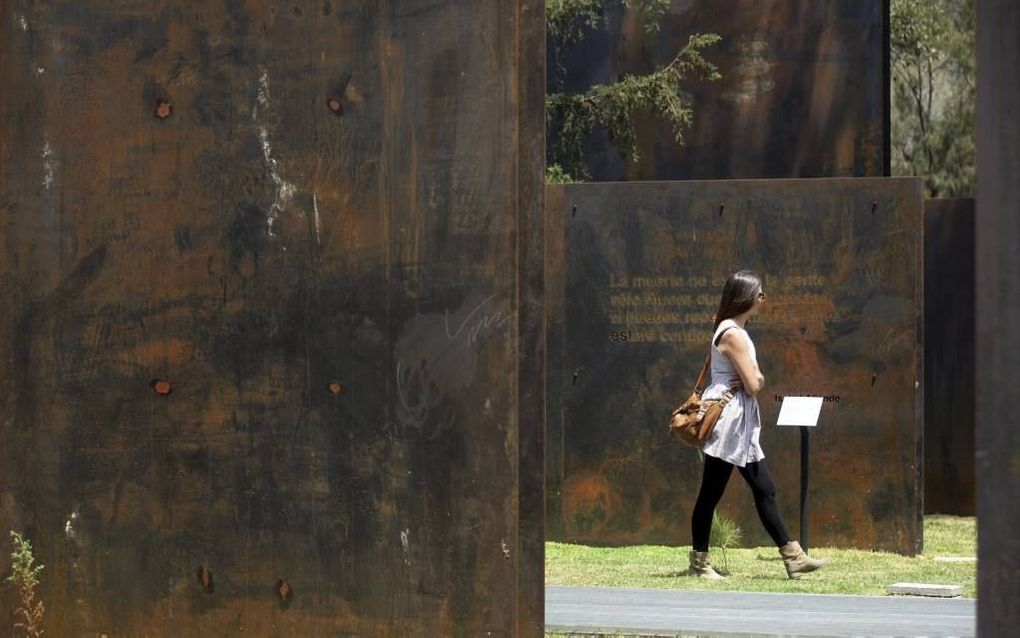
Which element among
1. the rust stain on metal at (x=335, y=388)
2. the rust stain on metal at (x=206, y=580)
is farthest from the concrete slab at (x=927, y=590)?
the rust stain on metal at (x=206, y=580)

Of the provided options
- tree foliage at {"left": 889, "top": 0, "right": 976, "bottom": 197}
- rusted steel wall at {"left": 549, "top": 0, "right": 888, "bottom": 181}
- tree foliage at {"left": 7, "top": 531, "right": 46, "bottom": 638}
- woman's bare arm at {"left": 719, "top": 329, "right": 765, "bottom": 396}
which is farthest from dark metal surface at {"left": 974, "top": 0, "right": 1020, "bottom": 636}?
tree foliage at {"left": 889, "top": 0, "right": 976, "bottom": 197}

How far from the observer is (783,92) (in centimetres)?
1538

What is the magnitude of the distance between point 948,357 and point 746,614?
22.9ft

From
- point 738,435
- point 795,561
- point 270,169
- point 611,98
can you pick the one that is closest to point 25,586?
point 270,169

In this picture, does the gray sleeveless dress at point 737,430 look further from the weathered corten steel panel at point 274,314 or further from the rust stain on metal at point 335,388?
the rust stain on metal at point 335,388

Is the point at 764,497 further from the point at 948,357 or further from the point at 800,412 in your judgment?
Result: the point at 948,357

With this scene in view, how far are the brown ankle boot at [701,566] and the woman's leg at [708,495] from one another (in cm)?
3

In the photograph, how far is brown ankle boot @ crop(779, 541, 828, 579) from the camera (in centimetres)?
941

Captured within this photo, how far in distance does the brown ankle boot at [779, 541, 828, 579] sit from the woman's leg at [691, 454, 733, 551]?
40 centimetres

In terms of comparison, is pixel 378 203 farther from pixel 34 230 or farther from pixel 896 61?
pixel 896 61

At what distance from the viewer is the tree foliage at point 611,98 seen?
50.4 feet

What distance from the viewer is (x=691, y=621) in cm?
704

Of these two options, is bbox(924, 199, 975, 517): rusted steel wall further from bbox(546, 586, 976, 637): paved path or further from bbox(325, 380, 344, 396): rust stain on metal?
bbox(325, 380, 344, 396): rust stain on metal

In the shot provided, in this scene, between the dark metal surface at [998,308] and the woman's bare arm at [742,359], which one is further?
the woman's bare arm at [742,359]
